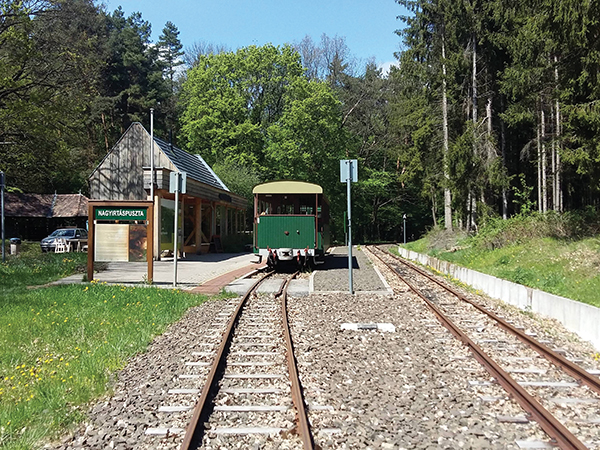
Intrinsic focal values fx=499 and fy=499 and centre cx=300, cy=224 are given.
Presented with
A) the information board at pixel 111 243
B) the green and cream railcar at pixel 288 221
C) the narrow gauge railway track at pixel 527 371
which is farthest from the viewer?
the green and cream railcar at pixel 288 221

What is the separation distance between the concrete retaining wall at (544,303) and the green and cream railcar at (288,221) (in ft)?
17.0

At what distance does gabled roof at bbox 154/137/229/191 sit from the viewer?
26.0 m

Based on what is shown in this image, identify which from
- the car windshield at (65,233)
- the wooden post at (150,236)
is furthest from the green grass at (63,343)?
the car windshield at (65,233)

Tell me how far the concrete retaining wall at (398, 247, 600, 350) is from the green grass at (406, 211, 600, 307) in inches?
18.7

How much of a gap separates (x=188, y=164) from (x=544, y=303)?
22776 mm

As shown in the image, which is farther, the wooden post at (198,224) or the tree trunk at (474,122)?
the wooden post at (198,224)

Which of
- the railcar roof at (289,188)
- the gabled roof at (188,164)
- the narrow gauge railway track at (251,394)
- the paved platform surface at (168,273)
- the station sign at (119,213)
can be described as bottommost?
the narrow gauge railway track at (251,394)

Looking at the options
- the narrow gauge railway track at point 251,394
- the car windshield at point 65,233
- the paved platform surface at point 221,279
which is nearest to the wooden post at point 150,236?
the paved platform surface at point 221,279

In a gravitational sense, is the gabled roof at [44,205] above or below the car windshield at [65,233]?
above

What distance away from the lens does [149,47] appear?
4922 centimetres

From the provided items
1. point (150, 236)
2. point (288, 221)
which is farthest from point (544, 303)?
point (288, 221)

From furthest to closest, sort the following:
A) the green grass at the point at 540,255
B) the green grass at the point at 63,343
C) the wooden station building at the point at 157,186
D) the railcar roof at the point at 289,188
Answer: the wooden station building at the point at 157,186 < the railcar roof at the point at 289,188 < the green grass at the point at 540,255 < the green grass at the point at 63,343

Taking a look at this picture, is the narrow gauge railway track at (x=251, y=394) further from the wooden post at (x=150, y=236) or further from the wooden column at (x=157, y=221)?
the wooden column at (x=157, y=221)

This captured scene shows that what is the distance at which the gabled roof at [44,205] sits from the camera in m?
36.0
